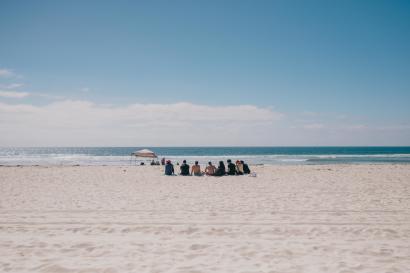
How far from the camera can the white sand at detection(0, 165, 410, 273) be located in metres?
4.46

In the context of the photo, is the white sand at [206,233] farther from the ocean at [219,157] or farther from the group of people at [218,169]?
the ocean at [219,157]

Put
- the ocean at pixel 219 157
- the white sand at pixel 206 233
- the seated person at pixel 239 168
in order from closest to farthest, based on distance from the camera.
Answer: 1. the white sand at pixel 206 233
2. the seated person at pixel 239 168
3. the ocean at pixel 219 157

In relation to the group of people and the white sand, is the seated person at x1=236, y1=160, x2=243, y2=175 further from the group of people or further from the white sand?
the white sand

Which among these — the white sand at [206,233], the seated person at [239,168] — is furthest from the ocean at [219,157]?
the white sand at [206,233]

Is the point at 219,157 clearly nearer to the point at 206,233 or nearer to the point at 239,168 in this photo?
the point at 239,168

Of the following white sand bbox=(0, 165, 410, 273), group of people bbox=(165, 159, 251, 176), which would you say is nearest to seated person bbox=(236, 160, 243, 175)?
group of people bbox=(165, 159, 251, 176)

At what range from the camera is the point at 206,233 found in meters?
5.93

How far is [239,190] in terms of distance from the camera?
11469 millimetres

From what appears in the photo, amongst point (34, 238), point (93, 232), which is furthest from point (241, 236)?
point (34, 238)

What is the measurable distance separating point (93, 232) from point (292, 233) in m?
3.85

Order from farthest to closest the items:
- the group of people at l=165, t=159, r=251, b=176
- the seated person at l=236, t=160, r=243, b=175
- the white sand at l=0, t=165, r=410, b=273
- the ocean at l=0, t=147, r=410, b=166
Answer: the ocean at l=0, t=147, r=410, b=166 < the seated person at l=236, t=160, r=243, b=175 < the group of people at l=165, t=159, r=251, b=176 < the white sand at l=0, t=165, r=410, b=273

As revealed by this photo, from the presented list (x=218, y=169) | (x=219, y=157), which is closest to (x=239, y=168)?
(x=218, y=169)

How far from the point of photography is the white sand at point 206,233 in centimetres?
446

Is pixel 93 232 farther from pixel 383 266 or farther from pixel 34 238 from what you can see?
pixel 383 266
